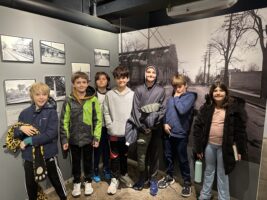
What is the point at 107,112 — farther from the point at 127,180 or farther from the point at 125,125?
the point at 127,180

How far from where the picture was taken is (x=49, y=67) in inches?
89.0

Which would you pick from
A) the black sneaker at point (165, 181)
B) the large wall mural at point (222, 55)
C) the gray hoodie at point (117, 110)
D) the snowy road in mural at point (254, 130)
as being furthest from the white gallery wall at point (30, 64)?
the snowy road in mural at point (254, 130)

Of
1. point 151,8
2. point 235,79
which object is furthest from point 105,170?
point 151,8

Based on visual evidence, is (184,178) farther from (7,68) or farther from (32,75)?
(7,68)

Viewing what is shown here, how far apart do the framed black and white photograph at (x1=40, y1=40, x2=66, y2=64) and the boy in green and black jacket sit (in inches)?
10.6

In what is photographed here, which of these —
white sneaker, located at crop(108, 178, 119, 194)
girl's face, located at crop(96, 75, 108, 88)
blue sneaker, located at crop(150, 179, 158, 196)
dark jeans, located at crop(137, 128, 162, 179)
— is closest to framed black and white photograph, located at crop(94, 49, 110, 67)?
girl's face, located at crop(96, 75, 108, 88)

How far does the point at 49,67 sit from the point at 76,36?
1.73 feet

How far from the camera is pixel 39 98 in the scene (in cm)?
191

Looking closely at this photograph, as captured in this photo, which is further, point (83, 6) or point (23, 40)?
point (83, 6)

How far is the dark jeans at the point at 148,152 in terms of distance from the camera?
91.7 inches

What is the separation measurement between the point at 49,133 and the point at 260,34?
7.09 ft

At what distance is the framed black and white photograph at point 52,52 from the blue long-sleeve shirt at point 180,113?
4.41 ft

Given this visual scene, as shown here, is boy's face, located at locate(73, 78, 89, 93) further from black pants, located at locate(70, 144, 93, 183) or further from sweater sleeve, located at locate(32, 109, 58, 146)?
→ black pants, located at locate(70, 144, 93, 183)

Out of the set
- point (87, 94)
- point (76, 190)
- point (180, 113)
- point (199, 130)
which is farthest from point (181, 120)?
point (76, 190)
